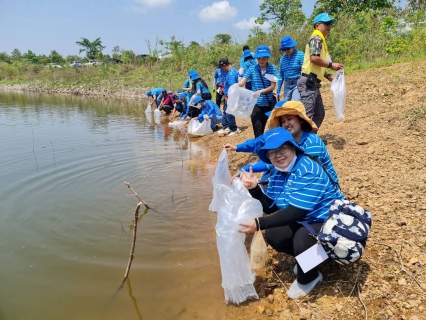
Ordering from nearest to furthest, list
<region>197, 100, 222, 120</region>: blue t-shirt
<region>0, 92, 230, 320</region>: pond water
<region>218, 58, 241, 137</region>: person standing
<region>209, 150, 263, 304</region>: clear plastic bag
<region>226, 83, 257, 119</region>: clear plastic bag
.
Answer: <region>209, 150, 263, 304</region>: clear plastic bag, <region>0, 92, 230, 320</region>: pond water, <region>226, 83, 257, 119</region>: clear plastic bag, <region>218, 58, 241, 137</region>: person standing, <region>197, 100, 222, 120</region>: blue t-shirt

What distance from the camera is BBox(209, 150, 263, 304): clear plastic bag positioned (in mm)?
2117

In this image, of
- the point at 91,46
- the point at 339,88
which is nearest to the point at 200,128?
the point at 339,88

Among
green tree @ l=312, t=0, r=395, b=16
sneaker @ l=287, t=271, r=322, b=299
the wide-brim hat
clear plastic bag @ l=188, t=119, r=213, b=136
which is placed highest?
green tree @ l=312, t=0, r=395, b=16

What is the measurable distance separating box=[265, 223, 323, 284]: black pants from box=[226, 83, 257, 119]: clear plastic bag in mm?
3057

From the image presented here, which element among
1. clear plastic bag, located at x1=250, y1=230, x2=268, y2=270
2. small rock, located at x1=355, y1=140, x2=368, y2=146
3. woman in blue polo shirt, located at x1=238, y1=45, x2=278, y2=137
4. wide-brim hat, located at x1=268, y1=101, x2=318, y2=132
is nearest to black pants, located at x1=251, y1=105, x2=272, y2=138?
A: woman in blue polo shirt, located at x1=238, y1=45, x2=278, y2=137

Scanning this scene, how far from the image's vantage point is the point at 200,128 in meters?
8.02

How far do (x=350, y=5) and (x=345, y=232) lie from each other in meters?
18.5

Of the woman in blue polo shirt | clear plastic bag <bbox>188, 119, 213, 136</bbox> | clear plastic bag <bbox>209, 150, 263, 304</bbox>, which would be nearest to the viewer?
clear plastic bag <bbox>209, 150, 263, 304</bbox>

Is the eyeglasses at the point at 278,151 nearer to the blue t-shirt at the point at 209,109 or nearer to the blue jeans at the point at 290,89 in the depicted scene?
the blue jeans at the point at 290,89

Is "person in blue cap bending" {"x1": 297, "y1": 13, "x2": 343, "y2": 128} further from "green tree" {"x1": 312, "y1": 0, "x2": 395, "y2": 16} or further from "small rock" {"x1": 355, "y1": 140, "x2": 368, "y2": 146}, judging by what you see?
"green tree" {"x1": 312, "y1": 0, "x2": 395, "y2": 16}

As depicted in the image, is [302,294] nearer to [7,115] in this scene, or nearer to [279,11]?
[7,115]

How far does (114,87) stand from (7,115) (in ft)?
40.8

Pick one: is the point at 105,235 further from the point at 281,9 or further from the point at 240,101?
the point at 281,9

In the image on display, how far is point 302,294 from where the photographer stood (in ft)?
6.96
